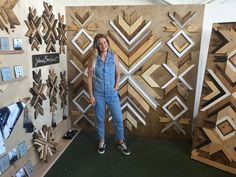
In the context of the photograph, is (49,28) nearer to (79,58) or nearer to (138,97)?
(79,58)

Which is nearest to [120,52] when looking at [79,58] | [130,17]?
[130,17]

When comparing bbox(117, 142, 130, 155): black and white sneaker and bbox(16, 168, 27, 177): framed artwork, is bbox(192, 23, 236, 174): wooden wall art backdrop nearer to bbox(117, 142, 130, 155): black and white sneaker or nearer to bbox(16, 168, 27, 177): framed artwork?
bbox(117, 142, 130, 155): black and white sneaker

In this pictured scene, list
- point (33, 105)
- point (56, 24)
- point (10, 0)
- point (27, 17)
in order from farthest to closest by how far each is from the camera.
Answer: point (56, 24)
point (33, 105)
point (27, 17)
point (10, 0)

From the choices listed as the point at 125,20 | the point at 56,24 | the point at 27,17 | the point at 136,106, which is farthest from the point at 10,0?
the point at 136,106

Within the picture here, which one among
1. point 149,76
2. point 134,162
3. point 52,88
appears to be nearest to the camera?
point 134,162

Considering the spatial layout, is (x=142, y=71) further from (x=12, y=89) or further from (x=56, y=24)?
(x=12, y=89)

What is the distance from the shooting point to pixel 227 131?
252 centimetres

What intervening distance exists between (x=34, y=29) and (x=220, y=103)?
2163 millimetres

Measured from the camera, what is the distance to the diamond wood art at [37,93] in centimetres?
245

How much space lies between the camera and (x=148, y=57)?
3098 mm

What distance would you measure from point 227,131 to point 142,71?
1280mm

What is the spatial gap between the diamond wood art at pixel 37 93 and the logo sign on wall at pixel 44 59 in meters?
0.10

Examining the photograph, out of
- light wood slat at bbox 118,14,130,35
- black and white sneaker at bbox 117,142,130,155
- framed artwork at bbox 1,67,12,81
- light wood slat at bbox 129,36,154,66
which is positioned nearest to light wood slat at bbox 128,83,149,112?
light wood slat at bbox 129,36,154,66

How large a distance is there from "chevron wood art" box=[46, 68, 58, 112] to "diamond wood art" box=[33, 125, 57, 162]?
1.07 ft
